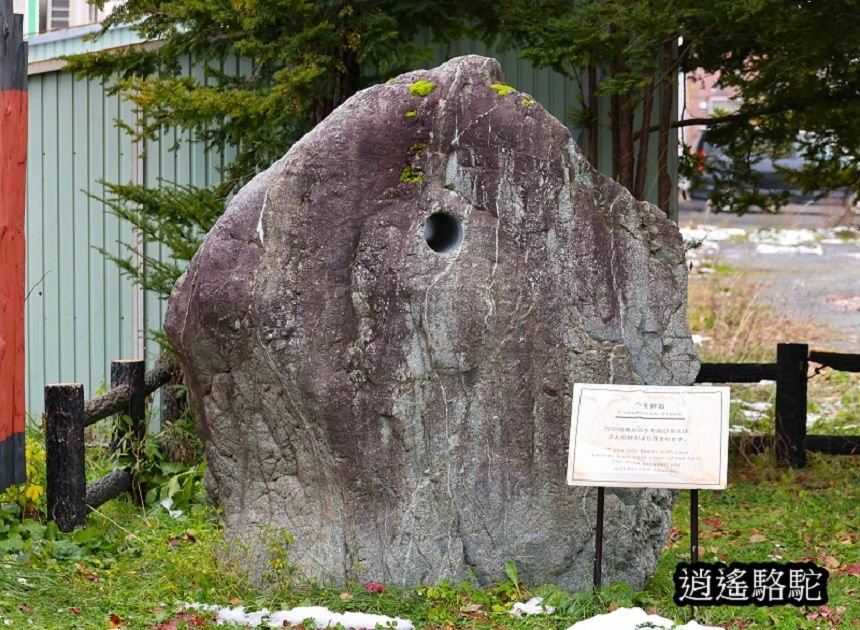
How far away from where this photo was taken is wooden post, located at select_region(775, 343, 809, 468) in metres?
9.72

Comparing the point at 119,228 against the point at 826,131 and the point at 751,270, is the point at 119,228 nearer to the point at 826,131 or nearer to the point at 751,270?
the point at 826,131

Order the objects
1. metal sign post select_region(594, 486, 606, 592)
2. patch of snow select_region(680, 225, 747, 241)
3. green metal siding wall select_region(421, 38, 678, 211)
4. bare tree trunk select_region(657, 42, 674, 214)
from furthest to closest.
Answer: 1. patch of snow select_region(680, 225, 747, 241)
2. green metal siding wall select_region(421, 38, 678, 211)
3. bare tree trunk select_region(657, 42, 674, 214)
4. metal sign post select_region(594, 486, 606, 592)

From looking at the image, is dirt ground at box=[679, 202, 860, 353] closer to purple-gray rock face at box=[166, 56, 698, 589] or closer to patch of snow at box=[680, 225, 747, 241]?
patch of snow at box=[680, 225, 747, 241]

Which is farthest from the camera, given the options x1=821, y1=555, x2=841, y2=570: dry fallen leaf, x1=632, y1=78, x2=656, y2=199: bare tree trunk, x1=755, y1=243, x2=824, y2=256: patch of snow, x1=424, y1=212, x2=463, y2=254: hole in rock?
x1=755, y1=243, x2=824, y2=256: patch of snow

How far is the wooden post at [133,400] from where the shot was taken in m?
8.45

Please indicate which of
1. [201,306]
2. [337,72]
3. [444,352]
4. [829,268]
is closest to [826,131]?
[337,72]

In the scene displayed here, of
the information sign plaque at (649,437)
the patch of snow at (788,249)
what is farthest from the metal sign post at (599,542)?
the patch of snow at (788,249)

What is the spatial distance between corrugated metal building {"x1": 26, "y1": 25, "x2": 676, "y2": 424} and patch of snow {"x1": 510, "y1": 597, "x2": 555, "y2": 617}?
19.2 ft

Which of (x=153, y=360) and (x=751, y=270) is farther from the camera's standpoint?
(x=751, y=270)

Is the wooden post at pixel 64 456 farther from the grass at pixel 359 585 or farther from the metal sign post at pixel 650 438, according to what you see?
the metal sign post at pixel 650 438

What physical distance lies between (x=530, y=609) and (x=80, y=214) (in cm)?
691

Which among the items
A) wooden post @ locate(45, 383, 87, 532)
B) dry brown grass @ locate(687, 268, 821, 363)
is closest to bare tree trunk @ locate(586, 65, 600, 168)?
dry brown grass @ locate(687, 268, 821, 363)

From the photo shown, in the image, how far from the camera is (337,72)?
29.2 ft

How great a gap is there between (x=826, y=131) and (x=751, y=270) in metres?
7.58
